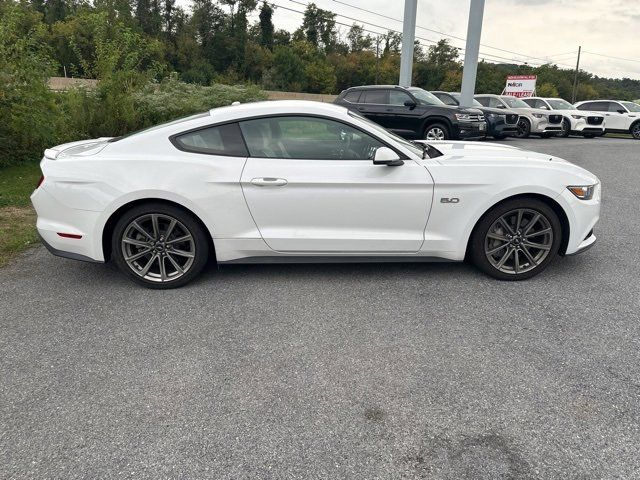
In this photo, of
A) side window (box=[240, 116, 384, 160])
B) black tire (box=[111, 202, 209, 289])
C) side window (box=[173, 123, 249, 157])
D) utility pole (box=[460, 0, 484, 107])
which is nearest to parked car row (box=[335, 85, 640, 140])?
utility pole (box=[460, 0, 484, 107])

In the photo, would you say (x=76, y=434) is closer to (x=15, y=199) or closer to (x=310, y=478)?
(x=310, y=478)

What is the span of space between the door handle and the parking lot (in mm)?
884

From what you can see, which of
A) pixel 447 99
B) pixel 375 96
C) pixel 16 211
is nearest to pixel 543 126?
pixel 447 99

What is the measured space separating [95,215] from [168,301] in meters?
0.92

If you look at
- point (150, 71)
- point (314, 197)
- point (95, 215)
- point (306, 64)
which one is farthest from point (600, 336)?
point (306, 64)

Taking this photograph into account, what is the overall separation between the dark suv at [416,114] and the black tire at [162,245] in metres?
10.5

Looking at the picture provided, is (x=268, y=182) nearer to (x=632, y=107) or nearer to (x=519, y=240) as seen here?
(x=519, y=240)

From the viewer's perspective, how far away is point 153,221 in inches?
150

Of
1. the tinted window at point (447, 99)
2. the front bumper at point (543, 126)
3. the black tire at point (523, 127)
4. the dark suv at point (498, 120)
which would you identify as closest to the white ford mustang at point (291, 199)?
the dark suv at point (498, 120)

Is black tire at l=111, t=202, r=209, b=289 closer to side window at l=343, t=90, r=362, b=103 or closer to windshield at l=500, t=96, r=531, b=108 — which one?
side window at l=343, t=90, r=362, b=103

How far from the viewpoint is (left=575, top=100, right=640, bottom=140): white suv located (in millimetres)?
20578

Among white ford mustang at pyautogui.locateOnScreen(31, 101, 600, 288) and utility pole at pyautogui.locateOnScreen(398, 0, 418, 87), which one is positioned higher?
utility pole at pyautogui.locateOnScreen(398, 0, 418, 87)

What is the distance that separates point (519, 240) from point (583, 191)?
0.68 m

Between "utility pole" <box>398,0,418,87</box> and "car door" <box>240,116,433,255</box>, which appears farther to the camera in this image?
"utility pole" <box>398,0,418,87</box>
